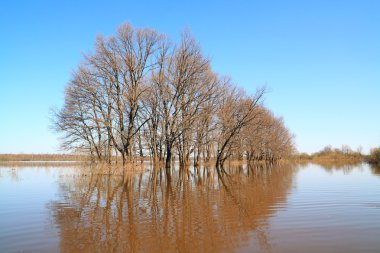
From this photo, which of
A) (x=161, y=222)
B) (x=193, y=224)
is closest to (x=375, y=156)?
(x=193, y=224)

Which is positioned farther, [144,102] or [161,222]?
[144,102]

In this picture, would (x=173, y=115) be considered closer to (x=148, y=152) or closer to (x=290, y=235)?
(x=148, y=152)

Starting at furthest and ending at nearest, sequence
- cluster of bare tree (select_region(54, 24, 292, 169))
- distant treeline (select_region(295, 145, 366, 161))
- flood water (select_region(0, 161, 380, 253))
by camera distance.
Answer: distant treeline (select_region(295, 145, 366, 161))
cluster of bare tree (select_region(54, 24, 292, 169))
flood water (select_region(0, 161, 380, 253))

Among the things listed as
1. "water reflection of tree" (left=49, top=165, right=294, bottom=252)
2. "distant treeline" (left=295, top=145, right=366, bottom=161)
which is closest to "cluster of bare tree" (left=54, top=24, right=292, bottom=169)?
"water reflection of tree" (left=49, top=165, right=294, bottom=252)

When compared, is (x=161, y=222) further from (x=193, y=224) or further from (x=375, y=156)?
(x=375, y=156)

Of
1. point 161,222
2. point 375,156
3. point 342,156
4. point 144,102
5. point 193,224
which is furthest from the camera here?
point 342,156

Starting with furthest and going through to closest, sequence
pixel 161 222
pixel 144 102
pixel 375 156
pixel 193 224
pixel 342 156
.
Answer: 1. pixel 342 156
2. pixel 375 156
3. pixel 144 102
4. pixel 161 222
5. pixel 193 224

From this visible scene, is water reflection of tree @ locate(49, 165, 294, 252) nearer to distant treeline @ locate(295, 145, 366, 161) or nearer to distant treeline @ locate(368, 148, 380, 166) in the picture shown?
distant treeline @ locate(368, 148, 380, 166)

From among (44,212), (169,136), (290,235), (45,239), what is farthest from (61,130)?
(290,235)

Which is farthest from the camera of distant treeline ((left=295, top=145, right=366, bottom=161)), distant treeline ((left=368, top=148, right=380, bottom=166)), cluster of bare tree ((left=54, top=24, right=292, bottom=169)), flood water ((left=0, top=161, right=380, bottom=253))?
distant treeline ((left=295, top=145, right=366, bottom=161))

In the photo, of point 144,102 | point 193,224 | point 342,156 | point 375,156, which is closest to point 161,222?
point 193,224

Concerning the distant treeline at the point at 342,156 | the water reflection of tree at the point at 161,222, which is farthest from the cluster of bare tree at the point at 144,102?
the distant treeline at the point at 342,156

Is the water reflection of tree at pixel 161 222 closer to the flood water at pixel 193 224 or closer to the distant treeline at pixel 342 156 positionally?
the flood water at pixel 193 224

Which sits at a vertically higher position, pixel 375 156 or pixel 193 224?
pixel 375 156
